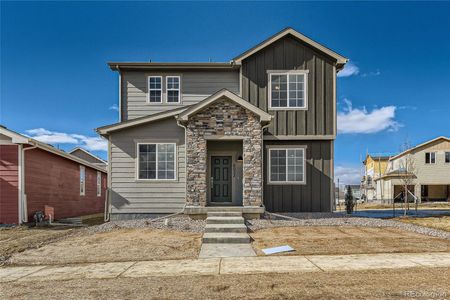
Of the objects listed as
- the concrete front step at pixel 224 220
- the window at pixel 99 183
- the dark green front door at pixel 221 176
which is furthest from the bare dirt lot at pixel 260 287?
the window at pixel 99 183

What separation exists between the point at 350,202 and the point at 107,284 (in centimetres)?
1287

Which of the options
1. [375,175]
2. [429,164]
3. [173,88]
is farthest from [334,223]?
[375,175]

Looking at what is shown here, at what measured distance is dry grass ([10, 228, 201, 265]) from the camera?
275 inches

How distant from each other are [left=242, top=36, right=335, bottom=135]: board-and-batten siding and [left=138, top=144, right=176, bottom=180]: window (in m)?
4.23

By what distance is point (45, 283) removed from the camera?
5.32 m

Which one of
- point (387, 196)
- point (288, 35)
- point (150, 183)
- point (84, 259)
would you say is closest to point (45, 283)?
point (84, 259)

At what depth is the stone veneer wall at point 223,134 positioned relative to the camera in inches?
454

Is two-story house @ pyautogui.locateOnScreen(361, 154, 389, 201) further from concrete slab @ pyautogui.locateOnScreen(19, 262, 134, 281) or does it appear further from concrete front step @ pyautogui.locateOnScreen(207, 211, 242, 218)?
concrete slab @ pyautogui.locateOnScreen(19, 262, 134, 281)

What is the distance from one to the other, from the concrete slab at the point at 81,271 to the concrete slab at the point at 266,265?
210cm

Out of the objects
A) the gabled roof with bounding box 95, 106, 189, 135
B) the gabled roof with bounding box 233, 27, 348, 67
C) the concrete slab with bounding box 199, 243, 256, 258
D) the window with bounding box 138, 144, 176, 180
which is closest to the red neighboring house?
the gabled roof with bounding box 95, 106, 189, 135

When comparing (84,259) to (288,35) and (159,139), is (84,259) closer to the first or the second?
(159,139)

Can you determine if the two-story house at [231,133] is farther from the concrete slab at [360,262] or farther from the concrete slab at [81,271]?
the concrete slab at [81,271]

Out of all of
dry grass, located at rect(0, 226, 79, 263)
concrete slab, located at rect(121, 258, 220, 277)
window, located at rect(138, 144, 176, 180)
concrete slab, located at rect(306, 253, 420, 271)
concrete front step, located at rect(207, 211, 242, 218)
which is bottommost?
dry grass, located at rect(0, 226, 79, 263)

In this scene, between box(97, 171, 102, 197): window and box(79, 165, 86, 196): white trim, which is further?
box(97, 171, 102, 197): window
